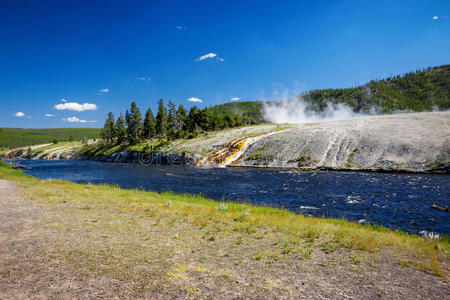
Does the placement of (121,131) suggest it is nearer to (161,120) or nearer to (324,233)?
(161,120)

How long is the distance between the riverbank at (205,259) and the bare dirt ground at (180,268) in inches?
1.2

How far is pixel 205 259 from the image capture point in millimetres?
8844

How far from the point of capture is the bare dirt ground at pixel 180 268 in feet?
21.7

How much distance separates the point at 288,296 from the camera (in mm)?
6492

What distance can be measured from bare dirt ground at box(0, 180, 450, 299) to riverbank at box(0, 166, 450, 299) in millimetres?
30

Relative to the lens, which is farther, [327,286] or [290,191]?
[290,191]

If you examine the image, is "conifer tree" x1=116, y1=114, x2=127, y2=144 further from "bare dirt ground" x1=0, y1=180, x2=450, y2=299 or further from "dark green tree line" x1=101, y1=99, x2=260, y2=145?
"bare dirt ground" x1=0, y1=180, x2=450, y2=299

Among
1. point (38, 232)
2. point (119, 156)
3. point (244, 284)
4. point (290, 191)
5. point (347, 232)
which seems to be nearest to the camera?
point (244, 284)

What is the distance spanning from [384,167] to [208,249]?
151 feet

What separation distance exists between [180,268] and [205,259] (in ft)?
3.84

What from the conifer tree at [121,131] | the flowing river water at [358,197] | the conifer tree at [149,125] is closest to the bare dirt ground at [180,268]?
the flowing river water at [358,197]

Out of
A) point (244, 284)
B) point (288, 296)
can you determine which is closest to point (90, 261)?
point (244, 284)

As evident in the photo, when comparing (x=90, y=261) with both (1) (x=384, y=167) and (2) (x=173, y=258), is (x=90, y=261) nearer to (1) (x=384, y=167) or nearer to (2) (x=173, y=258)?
(2) (x=173, y=258)

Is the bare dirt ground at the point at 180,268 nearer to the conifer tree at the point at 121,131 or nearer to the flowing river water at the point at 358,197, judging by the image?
the flowing river water at the point at 358,197
